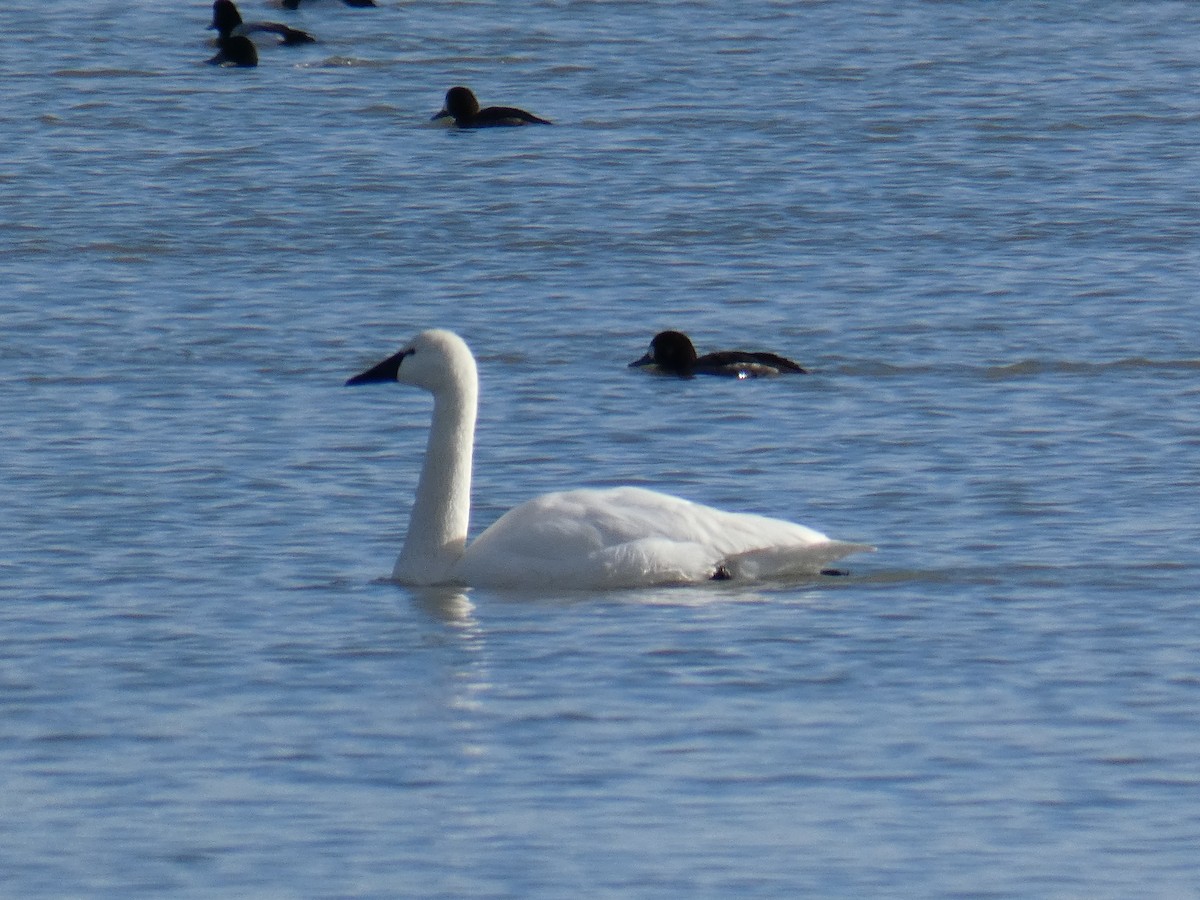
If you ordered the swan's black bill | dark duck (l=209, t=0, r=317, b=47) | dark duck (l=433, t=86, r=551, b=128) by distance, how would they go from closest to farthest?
the swan's black bill, dark duck (l=433, t=86, r=551, b=128), dark duck (l=209, t=0, r=317, b=47)

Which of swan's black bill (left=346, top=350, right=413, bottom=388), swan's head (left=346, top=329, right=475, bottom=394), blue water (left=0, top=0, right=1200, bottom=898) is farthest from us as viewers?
swan's black bill (left=346, top=350, right=413, bottom=388)

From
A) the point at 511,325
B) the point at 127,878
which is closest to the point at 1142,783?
the point at 127,878

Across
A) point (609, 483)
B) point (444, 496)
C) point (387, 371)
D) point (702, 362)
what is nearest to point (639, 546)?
point (444, 496)

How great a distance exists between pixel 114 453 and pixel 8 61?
2348 centimetres

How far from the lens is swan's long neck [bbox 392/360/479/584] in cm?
1176

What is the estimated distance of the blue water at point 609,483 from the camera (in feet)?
26.8

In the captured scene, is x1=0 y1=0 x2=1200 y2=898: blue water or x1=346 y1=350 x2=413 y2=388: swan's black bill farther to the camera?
x1=346 y1=350 x2=413 y2=388: swan's black bill

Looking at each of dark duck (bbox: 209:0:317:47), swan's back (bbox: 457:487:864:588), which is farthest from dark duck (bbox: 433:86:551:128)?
swan's back (bbox: 457:487:864:588)

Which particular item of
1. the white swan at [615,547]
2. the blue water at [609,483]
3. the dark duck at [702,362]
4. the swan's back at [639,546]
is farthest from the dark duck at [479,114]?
the swan's back at [639,546]

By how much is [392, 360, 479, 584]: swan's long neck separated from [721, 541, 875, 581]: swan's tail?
1.16 meters

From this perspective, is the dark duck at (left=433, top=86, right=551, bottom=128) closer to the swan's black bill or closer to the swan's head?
the swan's black bill

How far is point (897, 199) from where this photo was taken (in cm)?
2466

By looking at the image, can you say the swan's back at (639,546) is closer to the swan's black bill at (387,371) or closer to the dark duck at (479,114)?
the swan's black bill at (387,371)

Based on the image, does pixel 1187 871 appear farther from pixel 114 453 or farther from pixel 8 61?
pixel 8 61
